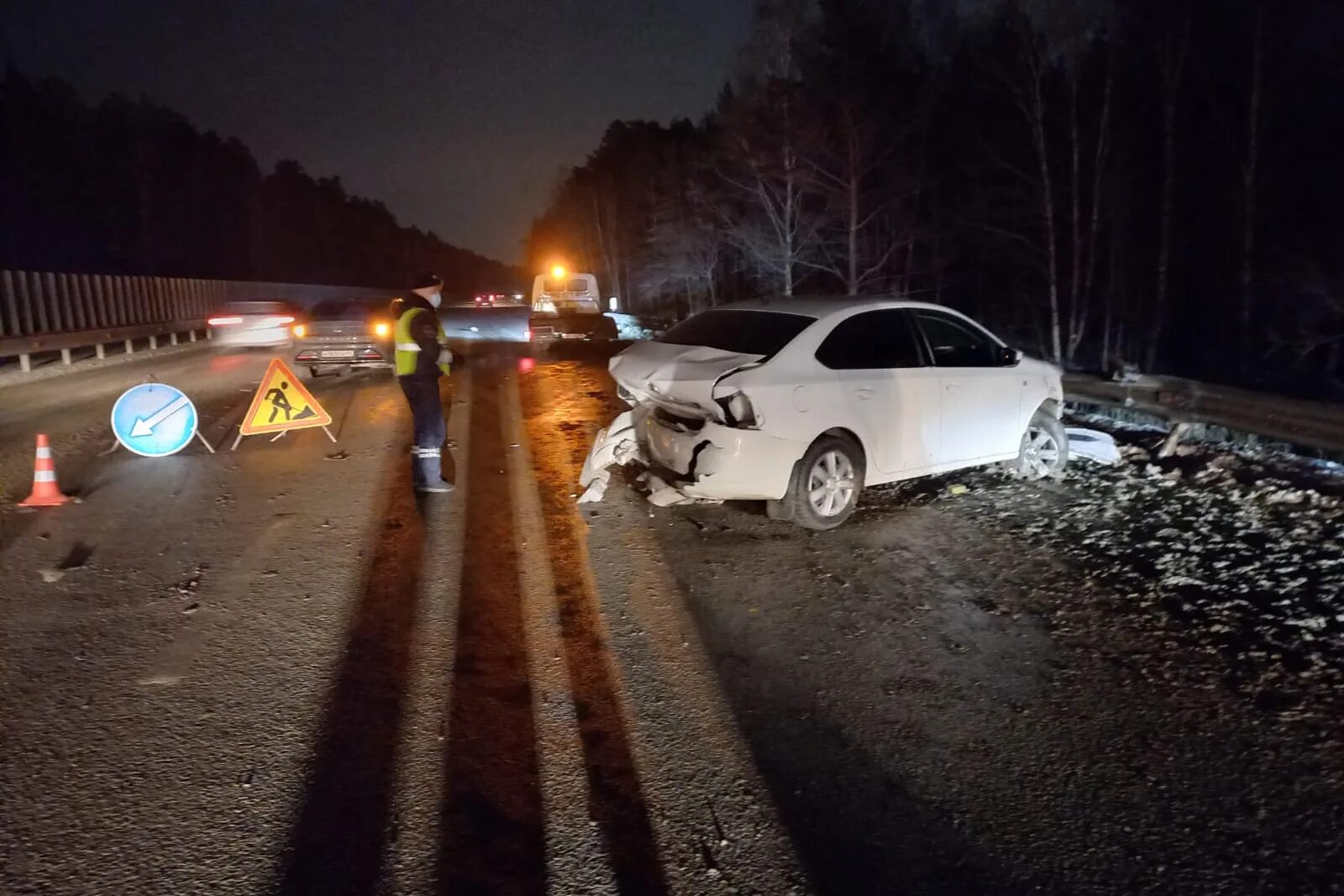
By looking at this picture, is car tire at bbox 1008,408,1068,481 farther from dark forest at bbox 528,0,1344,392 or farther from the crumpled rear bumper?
dark forest at bbox 528,0,1344,392

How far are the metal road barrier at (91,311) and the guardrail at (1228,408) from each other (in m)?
13.8

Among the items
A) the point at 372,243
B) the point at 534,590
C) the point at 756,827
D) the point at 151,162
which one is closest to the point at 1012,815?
the point at 756,827

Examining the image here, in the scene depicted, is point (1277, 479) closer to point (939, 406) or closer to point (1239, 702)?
point (939, 406)

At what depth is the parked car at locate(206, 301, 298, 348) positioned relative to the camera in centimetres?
2262

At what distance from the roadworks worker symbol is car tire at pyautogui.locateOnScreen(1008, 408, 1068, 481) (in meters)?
7.22

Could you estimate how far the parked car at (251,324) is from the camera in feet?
74.2

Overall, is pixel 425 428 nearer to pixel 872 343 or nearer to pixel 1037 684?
pixel 872 343

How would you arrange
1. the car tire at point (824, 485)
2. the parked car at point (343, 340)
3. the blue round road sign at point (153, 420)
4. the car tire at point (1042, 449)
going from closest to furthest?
the car tire at point (824, 485)
the car tire at point (1042, 449)
the blue round road sign at point (153, 420)
the parked car at point (343, 340)

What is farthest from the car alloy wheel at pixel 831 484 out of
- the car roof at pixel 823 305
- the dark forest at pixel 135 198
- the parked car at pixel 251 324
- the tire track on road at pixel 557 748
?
the dark forest at pixel 135 198

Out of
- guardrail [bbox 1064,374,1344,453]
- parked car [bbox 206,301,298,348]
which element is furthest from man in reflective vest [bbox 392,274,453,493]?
parked car [bbox 206,301,298,348]

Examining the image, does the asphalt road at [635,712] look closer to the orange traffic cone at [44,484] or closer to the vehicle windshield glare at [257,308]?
the orange traffic cone at [44,484]

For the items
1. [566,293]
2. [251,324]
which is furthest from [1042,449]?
[566,293]

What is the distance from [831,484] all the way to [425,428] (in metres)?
3.54

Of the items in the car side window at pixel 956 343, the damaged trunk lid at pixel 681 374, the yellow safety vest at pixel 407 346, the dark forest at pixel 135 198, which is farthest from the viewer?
Result: the dark forest at pixel 135 198
